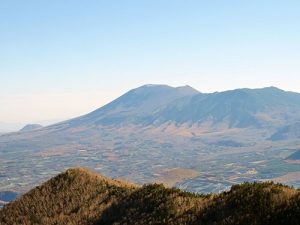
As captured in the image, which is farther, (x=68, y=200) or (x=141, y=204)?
(x=68, y=200)

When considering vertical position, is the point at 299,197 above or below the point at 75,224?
above

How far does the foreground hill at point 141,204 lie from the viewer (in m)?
16.0

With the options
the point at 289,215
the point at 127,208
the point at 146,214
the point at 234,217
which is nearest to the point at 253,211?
the point at 234,217

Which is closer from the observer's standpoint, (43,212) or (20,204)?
(43,212)

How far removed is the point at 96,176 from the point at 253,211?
14285mm

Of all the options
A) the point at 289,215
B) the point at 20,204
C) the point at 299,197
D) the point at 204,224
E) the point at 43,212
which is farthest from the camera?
the point at 20,204

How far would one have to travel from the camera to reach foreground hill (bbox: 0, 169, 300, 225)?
16.0 m

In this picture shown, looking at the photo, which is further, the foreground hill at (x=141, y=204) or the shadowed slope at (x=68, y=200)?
the shadowed slope at (x=68, y=200)

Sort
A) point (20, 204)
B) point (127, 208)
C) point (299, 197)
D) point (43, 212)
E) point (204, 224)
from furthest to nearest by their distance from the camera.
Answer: point (20, 204)
point (43, 212)
point (127, 208)
point (204, 224)
point (299, 197)

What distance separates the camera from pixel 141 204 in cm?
2177

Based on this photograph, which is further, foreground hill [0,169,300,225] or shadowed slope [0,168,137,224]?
shadowed slope [0,168,137,224]

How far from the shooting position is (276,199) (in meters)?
16.3

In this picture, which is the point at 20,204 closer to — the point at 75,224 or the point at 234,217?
the point at 75,224

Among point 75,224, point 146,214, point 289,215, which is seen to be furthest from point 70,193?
point 289,215
